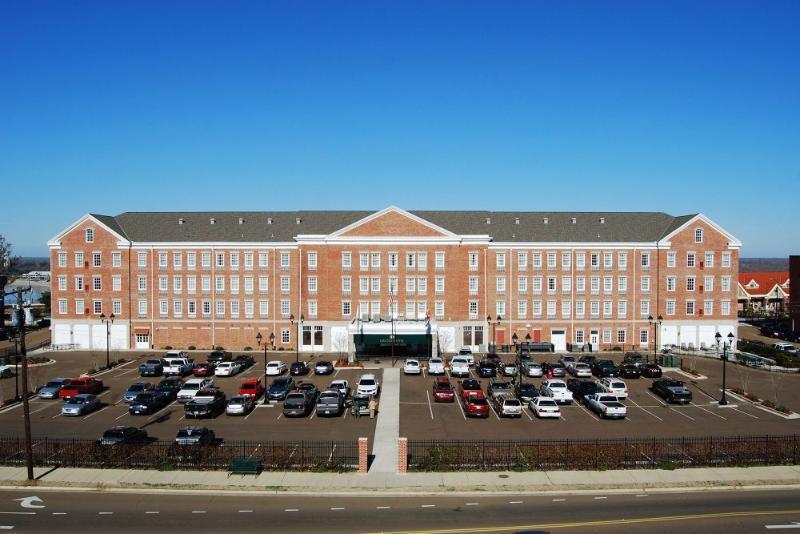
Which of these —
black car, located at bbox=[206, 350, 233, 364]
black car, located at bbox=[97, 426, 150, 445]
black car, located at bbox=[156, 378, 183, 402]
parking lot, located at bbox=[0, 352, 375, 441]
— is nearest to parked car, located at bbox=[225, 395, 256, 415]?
parking lot, located at bbox=[0, 352, 375, 441]

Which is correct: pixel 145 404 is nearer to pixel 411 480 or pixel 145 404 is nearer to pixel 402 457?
pixel 402 457

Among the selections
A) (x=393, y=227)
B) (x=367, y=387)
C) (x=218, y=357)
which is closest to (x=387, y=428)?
(x=367, y=387)

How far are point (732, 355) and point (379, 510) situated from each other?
166 feet

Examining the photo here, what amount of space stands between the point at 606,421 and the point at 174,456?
24.7 meters

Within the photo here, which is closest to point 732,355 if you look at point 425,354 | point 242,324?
point 425,354

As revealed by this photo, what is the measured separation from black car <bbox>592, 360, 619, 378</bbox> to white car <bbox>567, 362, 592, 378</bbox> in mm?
915

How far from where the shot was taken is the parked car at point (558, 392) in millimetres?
46469

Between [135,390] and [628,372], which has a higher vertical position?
[135,390]

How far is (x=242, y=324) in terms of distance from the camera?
7000 centimetres

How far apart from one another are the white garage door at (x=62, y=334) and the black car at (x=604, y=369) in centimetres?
5067

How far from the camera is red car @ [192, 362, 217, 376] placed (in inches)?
2221

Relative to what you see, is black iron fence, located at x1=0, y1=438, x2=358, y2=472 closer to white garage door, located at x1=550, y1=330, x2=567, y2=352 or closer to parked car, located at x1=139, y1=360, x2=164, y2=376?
parked car, located at x1=139, y1=360, x2=164, y2=376

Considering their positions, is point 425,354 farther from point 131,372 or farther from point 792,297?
point 792,297

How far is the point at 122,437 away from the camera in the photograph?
34.4m
